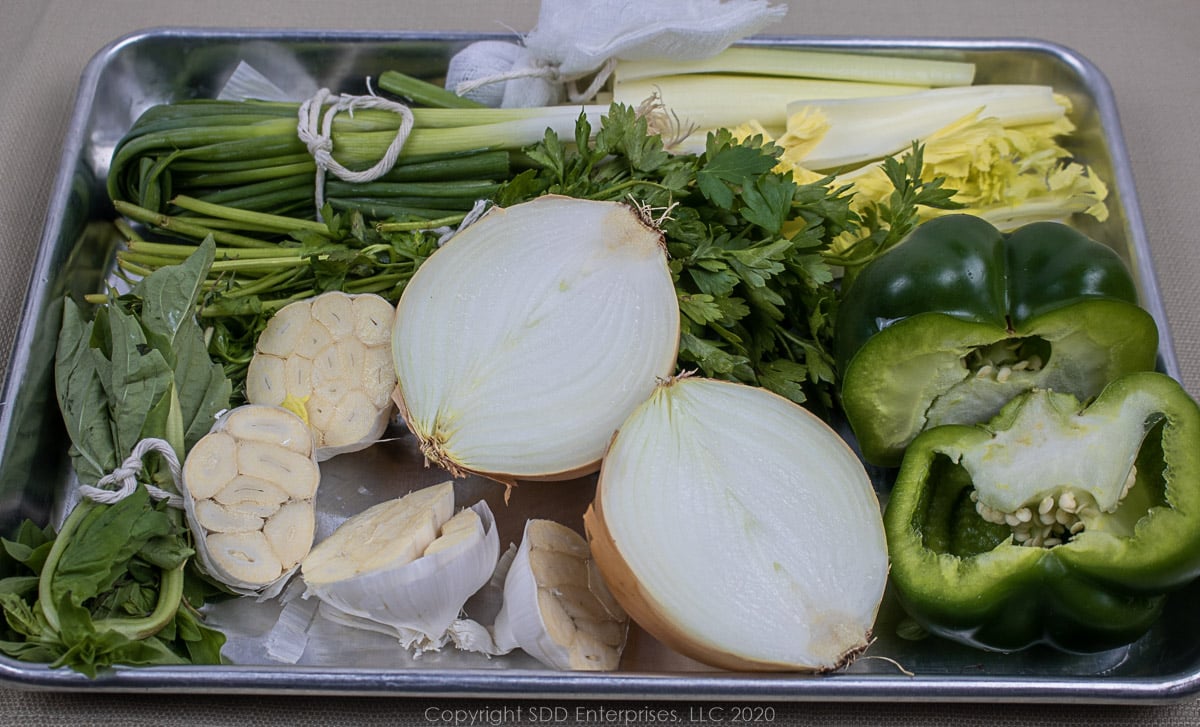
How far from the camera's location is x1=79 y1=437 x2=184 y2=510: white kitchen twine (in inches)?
48.2

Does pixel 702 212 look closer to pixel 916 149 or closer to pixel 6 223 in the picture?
pixel 916 149

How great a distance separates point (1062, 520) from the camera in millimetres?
1236

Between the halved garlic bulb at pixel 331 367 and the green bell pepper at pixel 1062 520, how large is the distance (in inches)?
28.3

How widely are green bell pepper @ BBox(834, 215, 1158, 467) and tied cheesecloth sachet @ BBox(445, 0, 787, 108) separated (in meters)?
0.54

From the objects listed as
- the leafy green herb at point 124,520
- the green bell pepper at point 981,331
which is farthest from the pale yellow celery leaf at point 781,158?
the leafy green herb at point 124,520

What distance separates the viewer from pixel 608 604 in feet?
4.20

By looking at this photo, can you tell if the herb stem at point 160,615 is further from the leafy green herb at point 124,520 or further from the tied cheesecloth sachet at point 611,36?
the tied cheesecloth sachet at point 611,36

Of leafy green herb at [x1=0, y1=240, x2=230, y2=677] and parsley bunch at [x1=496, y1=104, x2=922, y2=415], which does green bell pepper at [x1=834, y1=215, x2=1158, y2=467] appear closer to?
parsley bunch at [x1=496, y1=104, x2=922, y2=415]

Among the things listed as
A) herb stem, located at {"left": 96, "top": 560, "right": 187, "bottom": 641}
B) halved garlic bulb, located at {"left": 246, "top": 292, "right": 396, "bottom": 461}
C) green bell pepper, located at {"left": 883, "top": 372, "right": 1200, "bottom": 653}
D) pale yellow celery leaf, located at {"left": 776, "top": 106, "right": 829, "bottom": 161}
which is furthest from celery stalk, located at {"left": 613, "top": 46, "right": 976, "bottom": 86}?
herb stem, located at {"left": 96, "top": 560, "right": 187, "bottom": 641}

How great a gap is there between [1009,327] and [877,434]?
0.22 meters

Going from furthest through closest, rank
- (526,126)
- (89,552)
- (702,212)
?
(526,126) < (702,212) < (89,552)

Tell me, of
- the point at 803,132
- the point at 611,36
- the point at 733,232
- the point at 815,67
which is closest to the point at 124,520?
the point at 733,232

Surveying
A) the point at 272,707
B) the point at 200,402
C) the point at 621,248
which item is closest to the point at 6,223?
the point at 200,402

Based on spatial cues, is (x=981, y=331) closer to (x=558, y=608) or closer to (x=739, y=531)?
(x=739, y=531)
